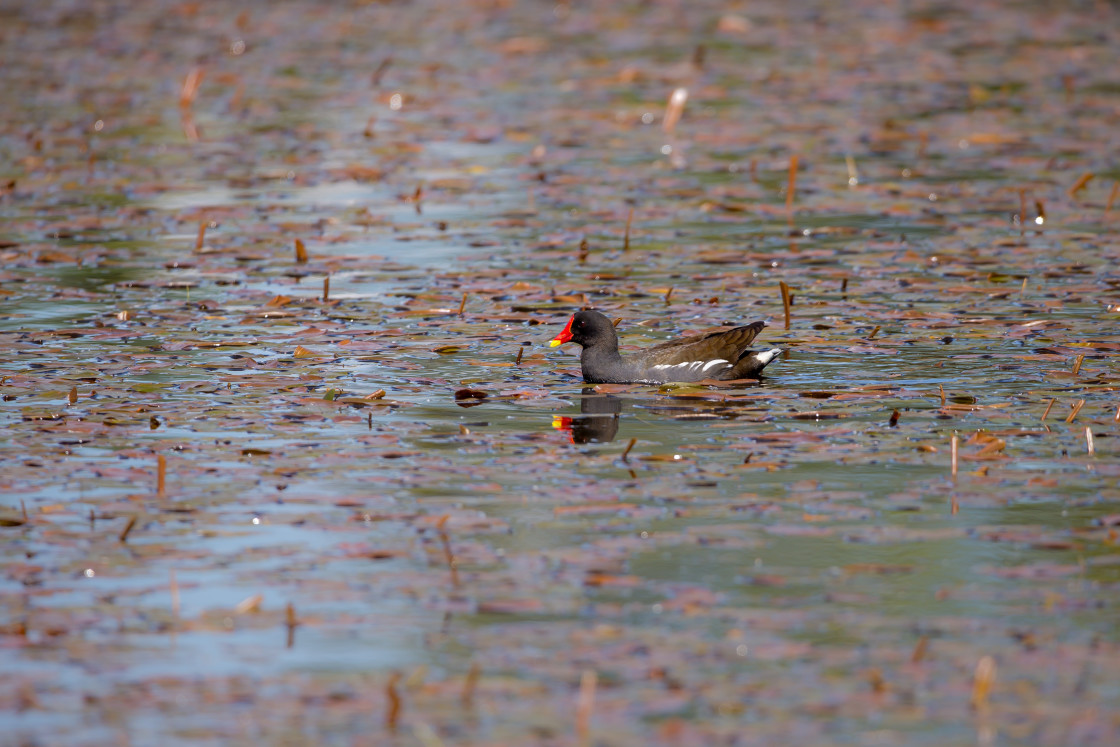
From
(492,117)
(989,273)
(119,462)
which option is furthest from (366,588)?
(492,117)

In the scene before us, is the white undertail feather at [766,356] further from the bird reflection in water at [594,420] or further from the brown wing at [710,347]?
the bird reflection in water at [594,420]

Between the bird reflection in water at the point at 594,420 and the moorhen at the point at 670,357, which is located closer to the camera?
the bird reflection in water at the point at 594,420

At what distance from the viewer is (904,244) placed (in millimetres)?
13164

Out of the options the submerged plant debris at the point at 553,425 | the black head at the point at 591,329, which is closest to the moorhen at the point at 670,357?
the black head at the point at 591,329

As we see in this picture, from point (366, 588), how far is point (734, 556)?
1.49m

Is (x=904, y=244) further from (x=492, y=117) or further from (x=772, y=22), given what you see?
(x=772, y=22)

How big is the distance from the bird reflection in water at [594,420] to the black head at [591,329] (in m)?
0.30

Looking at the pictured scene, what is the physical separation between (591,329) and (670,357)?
498 millimetres

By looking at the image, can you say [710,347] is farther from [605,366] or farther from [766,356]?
[605,366]

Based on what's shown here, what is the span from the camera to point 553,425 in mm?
8758

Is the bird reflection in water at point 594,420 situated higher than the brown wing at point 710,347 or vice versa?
the brown wing at point 710,347

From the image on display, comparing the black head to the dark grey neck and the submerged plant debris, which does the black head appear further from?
the submerged plant debris

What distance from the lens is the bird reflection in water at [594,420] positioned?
28.1 feet

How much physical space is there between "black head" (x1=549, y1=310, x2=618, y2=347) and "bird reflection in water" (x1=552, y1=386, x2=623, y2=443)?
0.98ft
